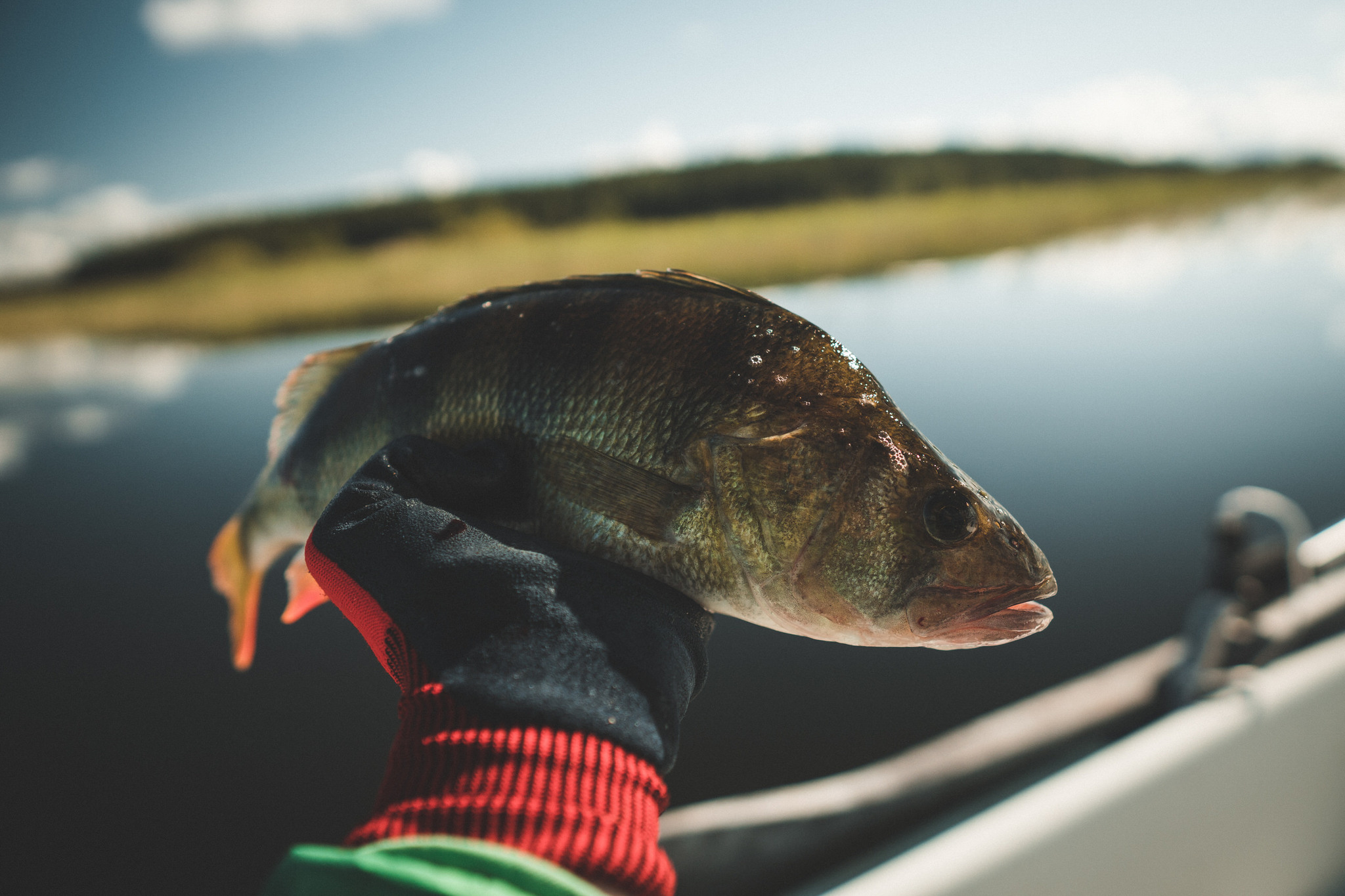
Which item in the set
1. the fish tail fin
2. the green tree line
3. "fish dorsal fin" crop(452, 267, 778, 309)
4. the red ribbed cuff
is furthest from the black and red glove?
the green tree line

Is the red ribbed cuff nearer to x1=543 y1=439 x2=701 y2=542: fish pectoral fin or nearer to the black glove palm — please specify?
the black glove palm

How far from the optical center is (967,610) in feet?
2.59

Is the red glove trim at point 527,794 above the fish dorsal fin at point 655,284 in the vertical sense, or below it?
below

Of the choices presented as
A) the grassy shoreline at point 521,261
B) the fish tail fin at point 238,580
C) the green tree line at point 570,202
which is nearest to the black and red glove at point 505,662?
the fish tail fin at point 238,580

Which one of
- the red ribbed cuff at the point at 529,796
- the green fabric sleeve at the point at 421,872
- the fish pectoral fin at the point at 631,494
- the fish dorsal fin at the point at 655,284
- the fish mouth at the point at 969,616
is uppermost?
the fish dorsal fin at the point at 655,284

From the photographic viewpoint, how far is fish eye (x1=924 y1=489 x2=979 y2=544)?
798 mm

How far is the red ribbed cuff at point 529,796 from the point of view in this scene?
54cm

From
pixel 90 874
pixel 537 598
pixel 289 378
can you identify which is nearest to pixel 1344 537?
pixel 537 598

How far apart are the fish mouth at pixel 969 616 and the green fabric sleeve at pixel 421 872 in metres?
0.47

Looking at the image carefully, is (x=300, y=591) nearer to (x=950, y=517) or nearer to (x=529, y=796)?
(x=529, y=796)

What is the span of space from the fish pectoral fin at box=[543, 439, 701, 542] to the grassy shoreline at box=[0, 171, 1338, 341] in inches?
87.8

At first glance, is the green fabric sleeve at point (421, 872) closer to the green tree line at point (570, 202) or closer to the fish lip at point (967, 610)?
the fish lip at point (967, 610)

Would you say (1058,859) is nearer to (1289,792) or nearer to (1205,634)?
(1289,792)

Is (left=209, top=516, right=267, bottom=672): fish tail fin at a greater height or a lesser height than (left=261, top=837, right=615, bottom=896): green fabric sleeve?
lesser
